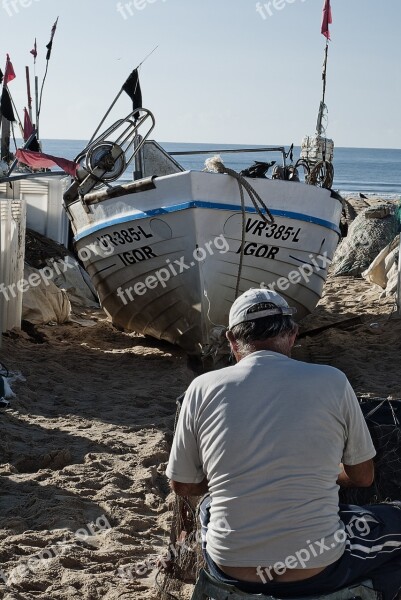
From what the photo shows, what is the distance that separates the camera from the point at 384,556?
3.04m

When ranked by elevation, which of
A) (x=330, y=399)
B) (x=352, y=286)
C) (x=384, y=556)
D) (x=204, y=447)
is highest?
(x=330, y=399)

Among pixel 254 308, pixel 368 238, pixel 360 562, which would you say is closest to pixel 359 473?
pixel 360 562

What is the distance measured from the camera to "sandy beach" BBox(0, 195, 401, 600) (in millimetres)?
4160

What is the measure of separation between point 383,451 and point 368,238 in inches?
412

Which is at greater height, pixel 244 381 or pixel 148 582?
pixel 244 381

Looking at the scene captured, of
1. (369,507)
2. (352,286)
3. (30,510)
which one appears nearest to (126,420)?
(30,510)

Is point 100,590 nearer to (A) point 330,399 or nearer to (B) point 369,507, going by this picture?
(B) point 369,507

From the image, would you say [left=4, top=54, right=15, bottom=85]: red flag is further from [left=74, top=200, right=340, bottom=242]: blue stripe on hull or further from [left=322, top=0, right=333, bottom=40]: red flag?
[left=74, top=200, right=340, bottom=242]: blue stripe on hull

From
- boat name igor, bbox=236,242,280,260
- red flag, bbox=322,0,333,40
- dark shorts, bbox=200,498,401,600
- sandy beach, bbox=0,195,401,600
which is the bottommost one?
sandy beach, bbox=0,195,401,600

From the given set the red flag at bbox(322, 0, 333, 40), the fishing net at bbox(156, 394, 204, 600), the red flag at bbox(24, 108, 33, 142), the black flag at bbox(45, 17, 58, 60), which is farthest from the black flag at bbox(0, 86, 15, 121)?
the fishing net at bbox(156, 394, 204, 600)

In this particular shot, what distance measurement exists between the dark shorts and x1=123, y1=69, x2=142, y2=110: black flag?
321 inches

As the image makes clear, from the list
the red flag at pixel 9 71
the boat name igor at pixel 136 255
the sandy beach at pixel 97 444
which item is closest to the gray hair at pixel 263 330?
the sandy beach at pixel 97 444

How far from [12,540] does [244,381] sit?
6.50 ft

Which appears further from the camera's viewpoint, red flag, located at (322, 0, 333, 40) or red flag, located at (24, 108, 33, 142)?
red flag, located at (24, 108, 33, 142)
